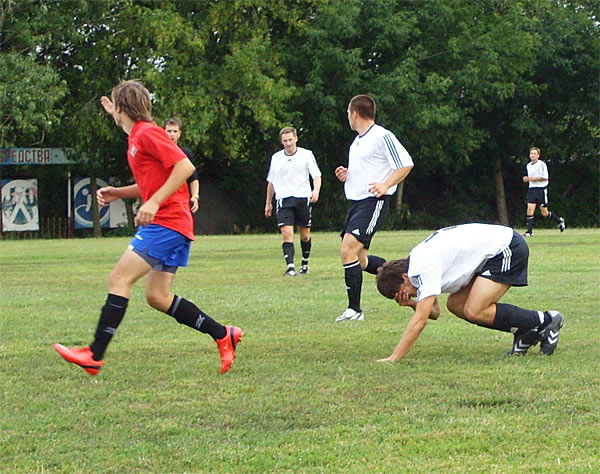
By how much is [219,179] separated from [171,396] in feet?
115

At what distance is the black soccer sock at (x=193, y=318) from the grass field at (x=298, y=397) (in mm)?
245

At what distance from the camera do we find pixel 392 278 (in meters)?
6.91

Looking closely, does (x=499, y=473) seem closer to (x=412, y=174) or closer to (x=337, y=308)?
(x=337, y=308)

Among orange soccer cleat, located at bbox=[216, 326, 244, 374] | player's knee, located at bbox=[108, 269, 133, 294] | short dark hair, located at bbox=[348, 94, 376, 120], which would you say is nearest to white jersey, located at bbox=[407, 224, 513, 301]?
orange soccer cleat, located at bbox=[216, 326, 244, 374]

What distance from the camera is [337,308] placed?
10453mm

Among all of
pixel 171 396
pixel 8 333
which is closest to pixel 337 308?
pixel 8 333

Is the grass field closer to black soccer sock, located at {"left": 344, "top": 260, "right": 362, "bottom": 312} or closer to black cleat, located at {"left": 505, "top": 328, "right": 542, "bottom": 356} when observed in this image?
black cleat, located at {"left": 505, "top": 328, "right": 542, "bottom": 356}

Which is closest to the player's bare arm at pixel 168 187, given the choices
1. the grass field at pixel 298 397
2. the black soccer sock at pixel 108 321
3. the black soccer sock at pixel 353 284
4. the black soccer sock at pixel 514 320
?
the black soccer sock at pixel 108 321

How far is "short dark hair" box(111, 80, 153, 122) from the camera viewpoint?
648 cm

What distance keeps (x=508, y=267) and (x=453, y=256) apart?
16.0 inches

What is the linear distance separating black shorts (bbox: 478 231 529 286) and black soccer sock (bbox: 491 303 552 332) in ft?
0.88

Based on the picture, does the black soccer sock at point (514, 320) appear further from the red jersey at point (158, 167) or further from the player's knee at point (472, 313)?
the red jersey at point (158, 167)

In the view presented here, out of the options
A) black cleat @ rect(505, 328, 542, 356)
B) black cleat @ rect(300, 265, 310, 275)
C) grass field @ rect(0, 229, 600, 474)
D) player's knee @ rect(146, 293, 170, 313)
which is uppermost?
player's knee @ rect(146, 293, 170, 313)

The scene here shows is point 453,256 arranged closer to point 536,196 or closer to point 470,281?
point 470,281
